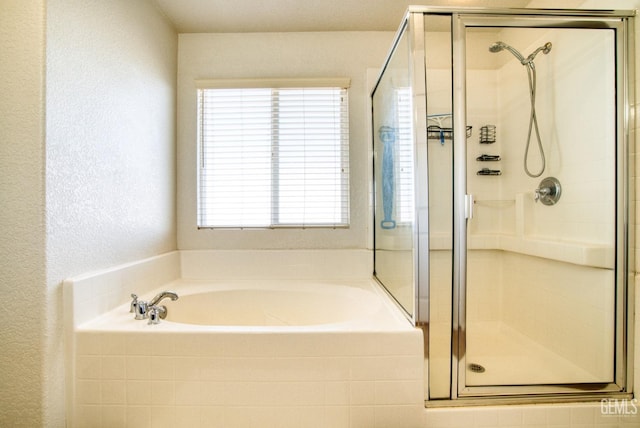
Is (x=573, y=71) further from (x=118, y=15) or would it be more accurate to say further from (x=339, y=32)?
(x=118, y=15)

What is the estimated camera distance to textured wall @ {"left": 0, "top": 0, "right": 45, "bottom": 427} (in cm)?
113

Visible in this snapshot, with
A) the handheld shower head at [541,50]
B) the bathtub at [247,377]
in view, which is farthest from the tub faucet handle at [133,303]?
the handheld shower head at [541,50]

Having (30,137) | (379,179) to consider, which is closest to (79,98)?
(30,137)

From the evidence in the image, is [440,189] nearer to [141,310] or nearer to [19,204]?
[141,310]

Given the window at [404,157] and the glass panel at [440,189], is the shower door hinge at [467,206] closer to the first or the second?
the glass panel at [440,189]

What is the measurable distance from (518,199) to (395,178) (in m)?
0.89

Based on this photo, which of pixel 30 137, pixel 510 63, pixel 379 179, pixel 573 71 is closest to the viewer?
pixel 30 137

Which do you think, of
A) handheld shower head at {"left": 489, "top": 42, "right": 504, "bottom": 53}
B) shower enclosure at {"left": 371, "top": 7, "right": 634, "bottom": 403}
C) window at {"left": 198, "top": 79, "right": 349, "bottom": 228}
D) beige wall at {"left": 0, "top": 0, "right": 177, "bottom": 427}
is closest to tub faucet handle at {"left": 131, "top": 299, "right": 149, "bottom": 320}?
beige wall at {"left": 0, "top": 0, "right": 177, "bottom": 427}

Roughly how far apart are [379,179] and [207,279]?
1.44 metres

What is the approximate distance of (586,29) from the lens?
1.35 meters

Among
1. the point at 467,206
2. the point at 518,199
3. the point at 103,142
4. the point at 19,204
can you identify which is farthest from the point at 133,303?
the point at 518,199

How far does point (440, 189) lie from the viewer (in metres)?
1.30

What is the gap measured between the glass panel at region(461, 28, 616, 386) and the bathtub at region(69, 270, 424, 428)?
0.39m

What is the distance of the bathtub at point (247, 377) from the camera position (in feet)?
3.92
